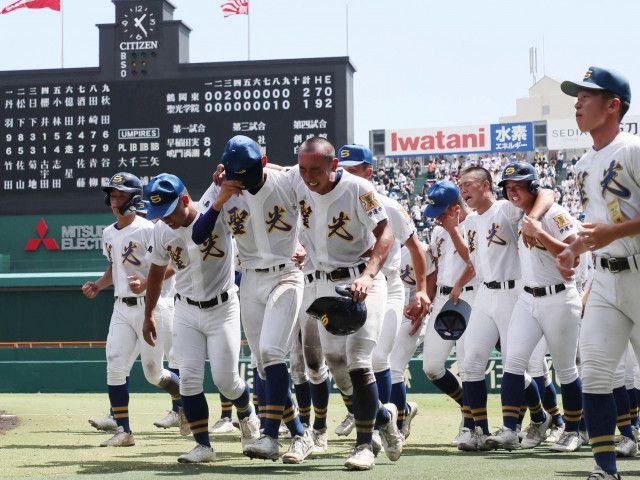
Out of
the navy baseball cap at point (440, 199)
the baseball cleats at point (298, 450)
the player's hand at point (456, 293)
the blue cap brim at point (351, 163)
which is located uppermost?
the blue cap brim at point (351, 163)

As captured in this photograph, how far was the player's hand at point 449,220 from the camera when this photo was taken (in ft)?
33.0

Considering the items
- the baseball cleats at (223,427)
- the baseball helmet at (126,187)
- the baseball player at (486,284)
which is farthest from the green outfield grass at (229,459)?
the baseball helmet at (126,187)

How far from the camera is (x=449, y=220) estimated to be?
10070 mm

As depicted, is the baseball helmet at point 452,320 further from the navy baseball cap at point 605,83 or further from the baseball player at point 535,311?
the navy baseball cap at point 605,83

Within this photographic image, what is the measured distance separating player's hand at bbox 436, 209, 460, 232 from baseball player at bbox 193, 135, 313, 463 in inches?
88.5

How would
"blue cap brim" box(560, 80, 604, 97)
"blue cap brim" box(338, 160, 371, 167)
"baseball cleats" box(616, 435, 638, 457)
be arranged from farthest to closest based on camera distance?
"blue cap brim" box(338, 160, 371, 167) < "baseball cleats" box(616, 435, 638, 457) < "blue cap brim" box(560, 80, 604, 97)

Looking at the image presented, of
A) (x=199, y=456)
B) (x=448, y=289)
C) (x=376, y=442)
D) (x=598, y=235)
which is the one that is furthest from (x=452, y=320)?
(x=598, y=235)

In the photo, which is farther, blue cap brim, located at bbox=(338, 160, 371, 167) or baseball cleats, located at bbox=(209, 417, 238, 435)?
baseball cleats, located at bbox=(209, 417, 238, 435)

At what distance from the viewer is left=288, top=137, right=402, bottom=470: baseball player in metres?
7.54

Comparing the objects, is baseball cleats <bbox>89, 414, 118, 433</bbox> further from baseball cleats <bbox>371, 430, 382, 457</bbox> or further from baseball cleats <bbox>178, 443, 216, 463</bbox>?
baseball cleats <bbox>371, 430, 382, 457</bbox>

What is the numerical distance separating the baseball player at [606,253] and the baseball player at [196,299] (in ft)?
9.49

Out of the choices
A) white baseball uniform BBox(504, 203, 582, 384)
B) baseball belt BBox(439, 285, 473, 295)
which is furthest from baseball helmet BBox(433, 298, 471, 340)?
white baseball uniform BBox(504, 203, 582, 384)

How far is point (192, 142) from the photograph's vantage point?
27.5 meters

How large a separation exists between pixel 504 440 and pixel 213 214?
300 centimetres
